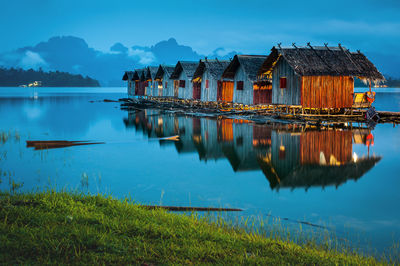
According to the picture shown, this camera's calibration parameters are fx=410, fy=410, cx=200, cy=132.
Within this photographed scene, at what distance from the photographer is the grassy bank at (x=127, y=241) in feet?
17.9

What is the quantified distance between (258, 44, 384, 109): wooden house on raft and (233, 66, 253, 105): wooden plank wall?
5.83 metres

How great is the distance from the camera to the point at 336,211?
953 cm

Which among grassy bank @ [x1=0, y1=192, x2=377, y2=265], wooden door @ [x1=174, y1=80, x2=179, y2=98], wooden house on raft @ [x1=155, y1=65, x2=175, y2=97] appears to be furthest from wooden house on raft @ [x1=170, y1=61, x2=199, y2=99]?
grassy bank @ [x1=0, y1=192, x2=377, y2=265]

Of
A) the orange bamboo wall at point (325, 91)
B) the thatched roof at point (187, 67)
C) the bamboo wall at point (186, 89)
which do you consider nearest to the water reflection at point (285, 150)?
the orange bamboo wall at point (325, 91)

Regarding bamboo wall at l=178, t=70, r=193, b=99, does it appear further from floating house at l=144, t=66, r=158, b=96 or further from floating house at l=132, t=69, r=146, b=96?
floating house at l=132, t=69, r=146, b=96

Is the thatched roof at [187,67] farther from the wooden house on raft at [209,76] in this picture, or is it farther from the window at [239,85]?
the window at [239,85]

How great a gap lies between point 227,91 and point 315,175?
27.5 meters

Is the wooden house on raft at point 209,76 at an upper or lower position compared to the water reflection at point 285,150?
upper

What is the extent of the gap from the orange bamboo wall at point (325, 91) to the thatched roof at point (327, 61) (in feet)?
2.49

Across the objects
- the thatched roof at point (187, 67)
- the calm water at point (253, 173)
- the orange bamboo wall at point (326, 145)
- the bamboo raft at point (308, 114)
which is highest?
the thatched roof at point (187, 67)

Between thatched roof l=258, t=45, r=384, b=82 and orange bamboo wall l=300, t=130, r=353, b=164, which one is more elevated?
thatched roof l=258, t=45, r=384, b=82

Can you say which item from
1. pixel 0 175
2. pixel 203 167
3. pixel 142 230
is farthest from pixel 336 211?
pixel 0 175

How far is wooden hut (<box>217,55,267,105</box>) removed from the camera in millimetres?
34688

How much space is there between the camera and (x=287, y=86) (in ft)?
96.0
